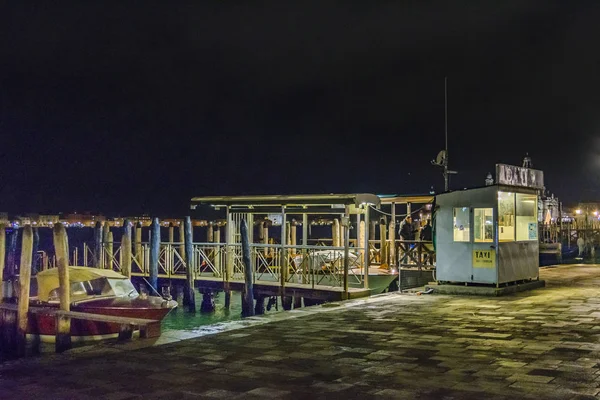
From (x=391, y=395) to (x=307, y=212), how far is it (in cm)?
1336

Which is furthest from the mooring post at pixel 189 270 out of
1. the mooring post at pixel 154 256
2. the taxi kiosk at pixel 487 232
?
the taxi kiosk at pixel 487 232

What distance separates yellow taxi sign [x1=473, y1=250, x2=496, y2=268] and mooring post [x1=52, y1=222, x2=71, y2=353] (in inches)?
367

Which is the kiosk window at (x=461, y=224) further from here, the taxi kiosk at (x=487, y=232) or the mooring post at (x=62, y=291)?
the mooring post at (x=62, y=291)

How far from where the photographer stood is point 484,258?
15.1 metres

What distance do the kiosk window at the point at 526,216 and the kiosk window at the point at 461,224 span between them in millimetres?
1518

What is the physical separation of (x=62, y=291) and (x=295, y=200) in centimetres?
750

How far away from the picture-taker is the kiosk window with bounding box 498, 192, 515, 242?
1535 centimetres

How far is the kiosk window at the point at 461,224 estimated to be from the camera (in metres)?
15.5

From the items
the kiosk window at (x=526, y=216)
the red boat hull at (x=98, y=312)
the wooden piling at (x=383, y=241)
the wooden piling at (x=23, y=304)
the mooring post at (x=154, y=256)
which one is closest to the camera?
the wooden piling at (x=23, y=304)

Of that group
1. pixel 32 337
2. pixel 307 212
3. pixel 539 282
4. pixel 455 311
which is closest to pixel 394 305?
pixel 455 311

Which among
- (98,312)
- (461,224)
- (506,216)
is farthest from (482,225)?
(98,312)

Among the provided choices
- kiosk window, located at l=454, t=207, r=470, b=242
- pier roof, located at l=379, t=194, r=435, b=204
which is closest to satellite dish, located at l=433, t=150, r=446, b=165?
pier roof, located at l=379, t=194, r=435, b=204

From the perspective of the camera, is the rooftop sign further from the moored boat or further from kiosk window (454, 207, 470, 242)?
the moored boat

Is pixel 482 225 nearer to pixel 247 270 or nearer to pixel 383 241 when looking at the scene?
pixel 247 270
